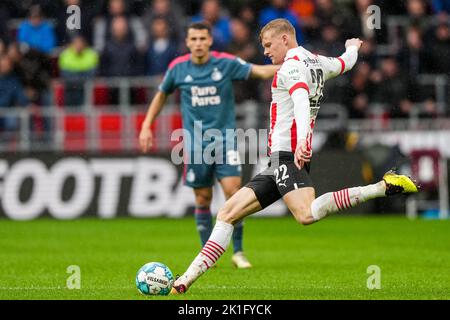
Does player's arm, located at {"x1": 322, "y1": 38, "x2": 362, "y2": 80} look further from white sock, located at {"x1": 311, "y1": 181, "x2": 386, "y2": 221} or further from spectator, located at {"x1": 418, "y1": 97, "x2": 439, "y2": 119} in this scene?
spectator, located at {"x1": 418, "y1": 97, "x2": 439, "y2": 119}

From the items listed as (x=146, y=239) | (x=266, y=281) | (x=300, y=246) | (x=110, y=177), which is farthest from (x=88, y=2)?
(x=266, y=281)

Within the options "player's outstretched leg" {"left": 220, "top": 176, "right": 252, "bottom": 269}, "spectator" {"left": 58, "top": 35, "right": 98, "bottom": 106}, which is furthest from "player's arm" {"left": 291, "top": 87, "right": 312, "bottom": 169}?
"spectator" {"left": 58, "top": 35, "right": 98, "bottom": 106}

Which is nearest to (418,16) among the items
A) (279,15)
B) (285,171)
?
(279,15)

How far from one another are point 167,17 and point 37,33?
2594 mm

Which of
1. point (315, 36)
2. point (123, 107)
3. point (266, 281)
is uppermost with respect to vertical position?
point (315, 36)

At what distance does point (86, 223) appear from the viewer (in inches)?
738

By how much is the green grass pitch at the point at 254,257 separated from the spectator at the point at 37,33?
151 inches

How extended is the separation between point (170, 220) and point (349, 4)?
6.55 meters

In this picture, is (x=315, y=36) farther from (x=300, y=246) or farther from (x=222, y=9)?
(x=300, y=246)

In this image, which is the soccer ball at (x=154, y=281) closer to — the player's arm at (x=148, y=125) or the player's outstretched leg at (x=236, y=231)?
the player's arm at (x=148, y=125)

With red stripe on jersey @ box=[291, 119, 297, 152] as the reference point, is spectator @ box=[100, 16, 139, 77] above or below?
above

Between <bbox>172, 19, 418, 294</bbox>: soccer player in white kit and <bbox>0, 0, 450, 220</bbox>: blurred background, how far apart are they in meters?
9.85

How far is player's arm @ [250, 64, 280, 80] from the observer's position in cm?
1188

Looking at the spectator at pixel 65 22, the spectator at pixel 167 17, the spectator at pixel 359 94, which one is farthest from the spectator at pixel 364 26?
the spectator at pixel 65 22
